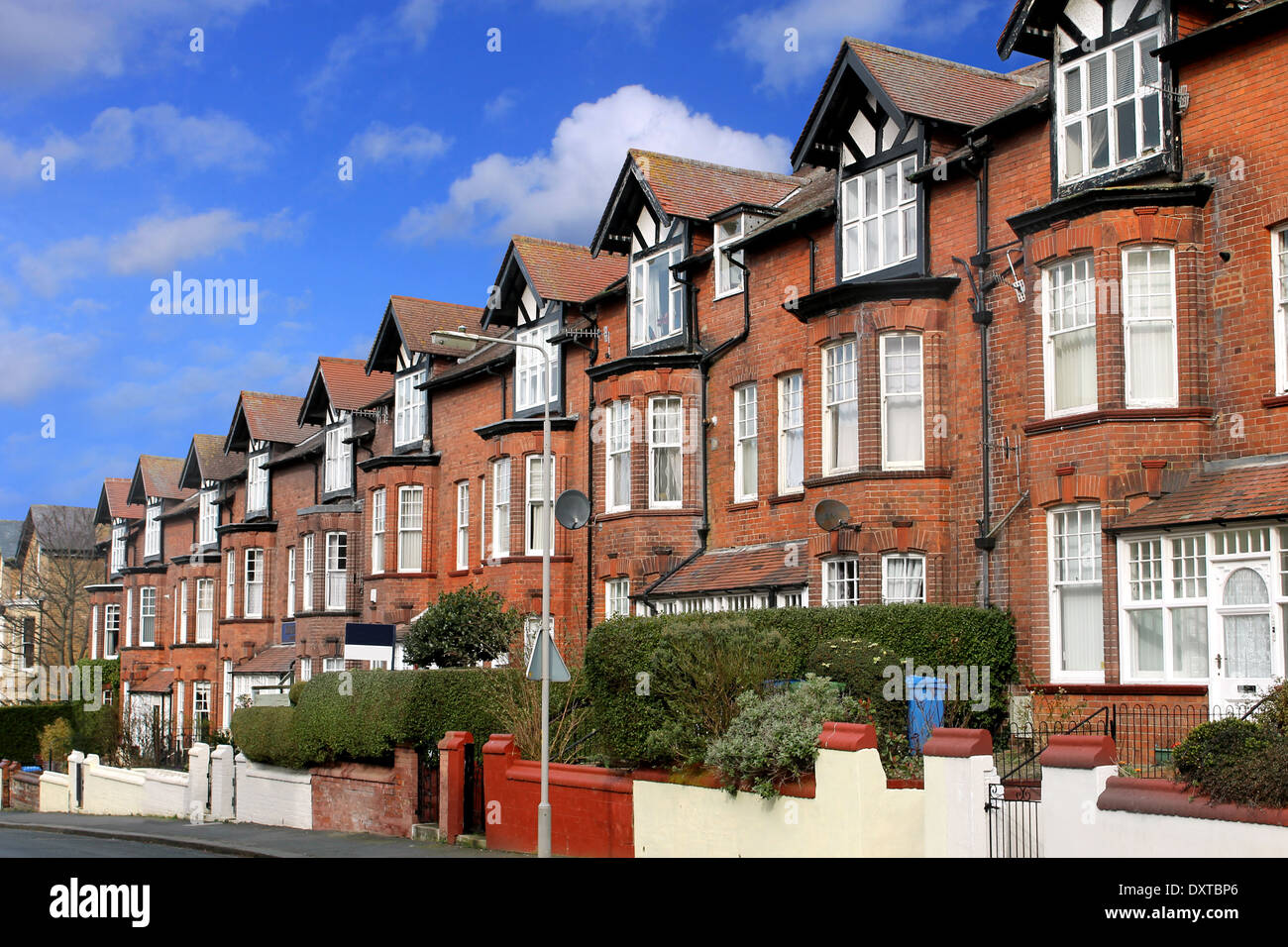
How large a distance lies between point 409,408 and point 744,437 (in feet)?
51.3

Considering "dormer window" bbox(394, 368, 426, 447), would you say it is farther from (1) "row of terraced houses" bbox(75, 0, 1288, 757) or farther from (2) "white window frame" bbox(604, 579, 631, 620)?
(2) "white window frame" bbox(604, 579, 631, 620)

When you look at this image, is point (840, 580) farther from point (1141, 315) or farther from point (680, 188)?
point (680, 188)

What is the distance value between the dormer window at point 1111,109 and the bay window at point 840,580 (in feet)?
22.2

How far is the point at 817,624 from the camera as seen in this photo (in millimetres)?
20281

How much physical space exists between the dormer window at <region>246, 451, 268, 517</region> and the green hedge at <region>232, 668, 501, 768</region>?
20.0 metres

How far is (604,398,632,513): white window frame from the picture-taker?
29156mm

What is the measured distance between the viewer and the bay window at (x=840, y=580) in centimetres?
2261

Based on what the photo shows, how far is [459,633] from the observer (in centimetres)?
2822

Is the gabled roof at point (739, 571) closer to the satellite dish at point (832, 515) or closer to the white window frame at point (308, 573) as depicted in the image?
the satellite dish at point (832, 515)

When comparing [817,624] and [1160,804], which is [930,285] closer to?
[817,624]

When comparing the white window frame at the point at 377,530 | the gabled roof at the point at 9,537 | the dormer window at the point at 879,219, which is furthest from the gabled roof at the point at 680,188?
the gabled roof at the point at 9,537

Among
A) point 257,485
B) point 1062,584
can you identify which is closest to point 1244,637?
point 1062,584

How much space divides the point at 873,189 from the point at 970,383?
159 inches

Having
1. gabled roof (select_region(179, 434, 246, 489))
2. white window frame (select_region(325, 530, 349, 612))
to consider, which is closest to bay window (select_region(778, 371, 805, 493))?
white window frame (select_region(325, 530, 349, 612))
